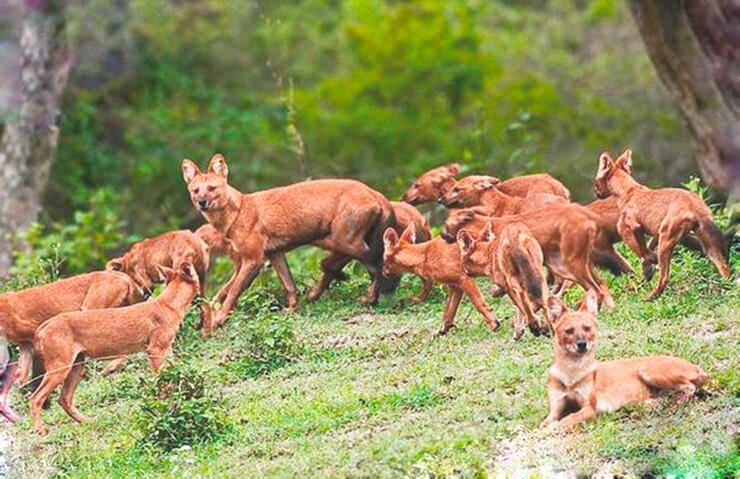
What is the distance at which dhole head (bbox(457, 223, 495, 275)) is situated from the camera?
12.3 meters

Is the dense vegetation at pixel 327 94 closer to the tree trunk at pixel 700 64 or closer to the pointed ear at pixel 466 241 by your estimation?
the tree trunk at pixel 700 64

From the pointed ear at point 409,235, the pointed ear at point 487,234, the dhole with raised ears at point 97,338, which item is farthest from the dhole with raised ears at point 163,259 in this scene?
the pointed ear at point 487,234

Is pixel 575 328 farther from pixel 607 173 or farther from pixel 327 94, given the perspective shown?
pixel 327 94

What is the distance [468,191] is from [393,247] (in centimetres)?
109

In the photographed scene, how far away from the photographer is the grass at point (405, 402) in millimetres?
9602

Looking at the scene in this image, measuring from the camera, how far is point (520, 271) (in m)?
11.8

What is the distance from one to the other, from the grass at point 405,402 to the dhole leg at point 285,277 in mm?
122

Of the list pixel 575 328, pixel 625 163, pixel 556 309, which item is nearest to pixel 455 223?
pixel 625 163

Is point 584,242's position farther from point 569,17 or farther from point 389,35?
point 569,17

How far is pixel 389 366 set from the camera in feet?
39.4

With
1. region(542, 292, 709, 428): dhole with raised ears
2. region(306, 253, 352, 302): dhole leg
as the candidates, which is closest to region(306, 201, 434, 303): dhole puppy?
region(306, 253, 352, 302): dhole leg

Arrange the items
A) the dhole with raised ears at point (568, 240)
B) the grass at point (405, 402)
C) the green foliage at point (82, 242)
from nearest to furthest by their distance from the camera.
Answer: the grass at point (405, 402) < the dhole with raised ears at point (568, 240) < the green foliage at point (82, 242)

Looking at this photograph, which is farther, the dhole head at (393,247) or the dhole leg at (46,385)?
the dhole head at (393,247)

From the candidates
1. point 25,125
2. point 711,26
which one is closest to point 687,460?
point 711,26
